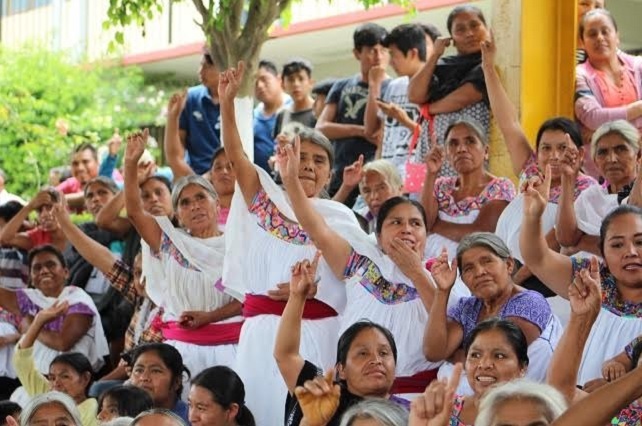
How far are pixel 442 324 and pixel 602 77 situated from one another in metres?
2.57

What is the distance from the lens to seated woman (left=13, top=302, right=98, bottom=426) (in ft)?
27.7

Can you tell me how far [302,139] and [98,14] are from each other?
1557 centimetres

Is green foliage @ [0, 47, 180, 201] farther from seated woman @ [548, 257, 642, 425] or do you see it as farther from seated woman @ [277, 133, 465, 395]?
seated woman @ [548, 257, 642, 425]

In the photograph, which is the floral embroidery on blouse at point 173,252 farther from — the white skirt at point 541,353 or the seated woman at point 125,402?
the white skirt at point 541,353

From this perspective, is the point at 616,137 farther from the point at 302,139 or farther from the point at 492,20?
the point at 492,20

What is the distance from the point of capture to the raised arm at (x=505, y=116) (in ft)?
25.6

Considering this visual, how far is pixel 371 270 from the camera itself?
700 cm

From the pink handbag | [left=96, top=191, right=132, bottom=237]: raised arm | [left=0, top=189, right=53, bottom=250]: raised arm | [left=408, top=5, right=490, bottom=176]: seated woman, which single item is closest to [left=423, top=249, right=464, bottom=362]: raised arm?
the pink handbag

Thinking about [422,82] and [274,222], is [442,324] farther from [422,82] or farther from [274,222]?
[422,82]

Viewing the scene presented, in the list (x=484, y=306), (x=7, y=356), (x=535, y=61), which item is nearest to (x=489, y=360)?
(x=484, y=306)

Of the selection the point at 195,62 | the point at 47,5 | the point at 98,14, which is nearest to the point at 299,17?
the point at 195,62

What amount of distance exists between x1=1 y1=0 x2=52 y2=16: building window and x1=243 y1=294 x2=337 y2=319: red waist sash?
17554 millimetres

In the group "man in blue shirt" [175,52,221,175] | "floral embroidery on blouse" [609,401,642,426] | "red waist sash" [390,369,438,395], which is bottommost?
"floral embroidery on blouse" [609,401,642,426]

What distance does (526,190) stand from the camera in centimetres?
650
